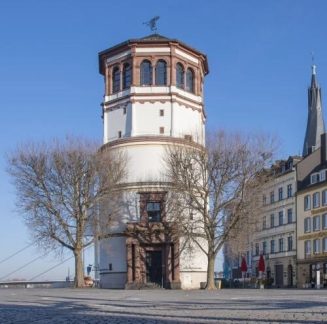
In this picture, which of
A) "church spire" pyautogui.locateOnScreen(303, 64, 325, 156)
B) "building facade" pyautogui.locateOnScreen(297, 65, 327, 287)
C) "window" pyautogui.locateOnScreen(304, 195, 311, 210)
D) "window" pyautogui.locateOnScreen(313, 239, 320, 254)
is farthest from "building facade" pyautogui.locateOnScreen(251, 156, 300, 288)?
"church spire" pyautogui.locateOnScreen(303, 64, 325, 156)

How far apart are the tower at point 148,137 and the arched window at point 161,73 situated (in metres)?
0.09

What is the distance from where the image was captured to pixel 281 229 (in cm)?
8119

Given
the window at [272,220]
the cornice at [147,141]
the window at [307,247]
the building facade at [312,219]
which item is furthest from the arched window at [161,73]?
the window at [272,220]

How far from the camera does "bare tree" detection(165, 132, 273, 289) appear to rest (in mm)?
50438

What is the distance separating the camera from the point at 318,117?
105188 mm

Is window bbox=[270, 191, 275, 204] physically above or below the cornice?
below

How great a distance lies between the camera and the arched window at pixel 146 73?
5841 cm

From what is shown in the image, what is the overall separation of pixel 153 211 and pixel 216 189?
23.8 feet

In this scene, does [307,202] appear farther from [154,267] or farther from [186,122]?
[154,267]

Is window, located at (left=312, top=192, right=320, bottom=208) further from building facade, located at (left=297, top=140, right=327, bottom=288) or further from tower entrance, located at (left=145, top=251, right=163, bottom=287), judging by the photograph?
tower entrance, located at (left=145, top=251, right=163, bottom=287)

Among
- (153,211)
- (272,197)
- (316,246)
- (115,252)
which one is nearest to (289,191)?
(272,197)

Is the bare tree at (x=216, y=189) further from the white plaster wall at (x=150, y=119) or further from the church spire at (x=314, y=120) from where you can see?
the church spire at (x=314, y=120)

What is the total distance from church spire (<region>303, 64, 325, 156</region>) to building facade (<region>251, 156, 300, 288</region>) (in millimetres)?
18287

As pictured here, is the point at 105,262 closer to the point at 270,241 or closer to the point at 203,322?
the point at 270,241
